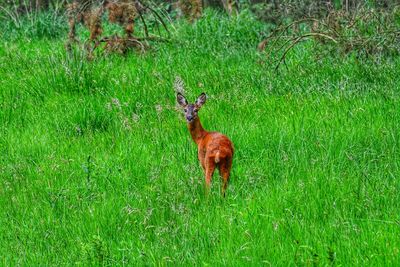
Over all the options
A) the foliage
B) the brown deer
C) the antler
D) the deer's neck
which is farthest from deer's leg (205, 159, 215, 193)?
the foliage

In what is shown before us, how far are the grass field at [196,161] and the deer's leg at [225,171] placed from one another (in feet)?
0.29

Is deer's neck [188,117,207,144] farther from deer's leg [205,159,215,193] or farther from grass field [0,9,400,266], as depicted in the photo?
deer's leg [205,159,215,193]

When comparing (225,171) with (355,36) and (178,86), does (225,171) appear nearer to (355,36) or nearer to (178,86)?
(178,86)

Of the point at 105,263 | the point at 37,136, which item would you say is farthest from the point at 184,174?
the point at 37,136

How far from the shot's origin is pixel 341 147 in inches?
265

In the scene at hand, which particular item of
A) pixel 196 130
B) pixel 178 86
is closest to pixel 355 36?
pixel 178 86

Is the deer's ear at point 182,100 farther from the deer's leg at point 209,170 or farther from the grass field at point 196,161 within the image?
the deer's leg at point 209,170

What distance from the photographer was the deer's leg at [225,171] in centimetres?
608

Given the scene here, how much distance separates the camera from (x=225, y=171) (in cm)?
614

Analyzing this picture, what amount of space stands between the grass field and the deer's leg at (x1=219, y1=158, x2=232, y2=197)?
88 millimetres

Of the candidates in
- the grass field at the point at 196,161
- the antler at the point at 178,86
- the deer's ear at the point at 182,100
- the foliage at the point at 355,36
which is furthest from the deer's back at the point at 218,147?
the foliage at the point at 355,36

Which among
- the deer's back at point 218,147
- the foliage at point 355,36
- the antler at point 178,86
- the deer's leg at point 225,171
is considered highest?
the deer's back at point 218,147

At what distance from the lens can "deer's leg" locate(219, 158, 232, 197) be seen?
6.08 m

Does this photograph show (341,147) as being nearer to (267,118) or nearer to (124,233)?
(267,118)
